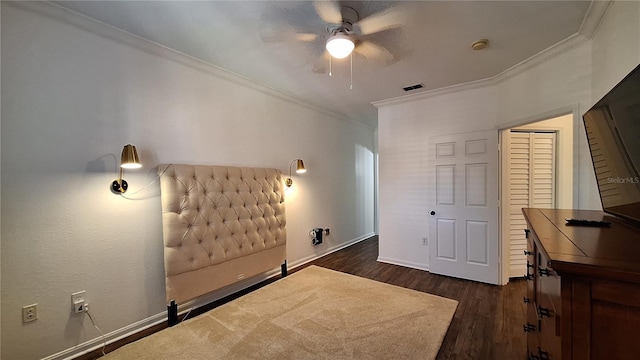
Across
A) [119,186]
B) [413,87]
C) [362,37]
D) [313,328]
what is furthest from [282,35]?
[313,328]

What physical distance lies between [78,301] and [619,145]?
3.41 metres

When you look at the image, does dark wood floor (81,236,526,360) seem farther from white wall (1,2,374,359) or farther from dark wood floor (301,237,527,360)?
white wall (1,2,374,359)

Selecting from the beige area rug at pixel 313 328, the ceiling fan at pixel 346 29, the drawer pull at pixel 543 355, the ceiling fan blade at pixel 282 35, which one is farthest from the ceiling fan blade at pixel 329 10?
the beige area rug at pixel 313 328

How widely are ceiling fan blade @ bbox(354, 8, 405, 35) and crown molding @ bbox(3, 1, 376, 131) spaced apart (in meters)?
1.59

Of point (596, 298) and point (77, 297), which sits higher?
point (596, 298)

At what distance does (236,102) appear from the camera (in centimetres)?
294

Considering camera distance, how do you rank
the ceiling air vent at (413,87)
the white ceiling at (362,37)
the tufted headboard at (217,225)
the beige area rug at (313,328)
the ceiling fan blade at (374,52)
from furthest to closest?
the ceiling air vent at (413,87), the tufted headboard at (217,225), the ceiling fan blade at (374,52), the beige area rug at (313,328), the white ceiling at (362,37)

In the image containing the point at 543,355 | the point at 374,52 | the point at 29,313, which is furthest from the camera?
the point at 374,52

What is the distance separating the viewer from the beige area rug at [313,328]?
186 cm

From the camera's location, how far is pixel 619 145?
1083 millimetres

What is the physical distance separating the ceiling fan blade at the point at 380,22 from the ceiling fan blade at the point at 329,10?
0.20m

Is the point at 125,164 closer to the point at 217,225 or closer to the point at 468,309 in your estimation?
the point at 217,225

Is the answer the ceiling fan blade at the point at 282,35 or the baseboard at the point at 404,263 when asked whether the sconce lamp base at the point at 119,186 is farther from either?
the baseboard at the point at 404,263

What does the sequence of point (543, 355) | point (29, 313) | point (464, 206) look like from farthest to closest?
point (464, 206)
point (29, 313)
point (543, 355)
